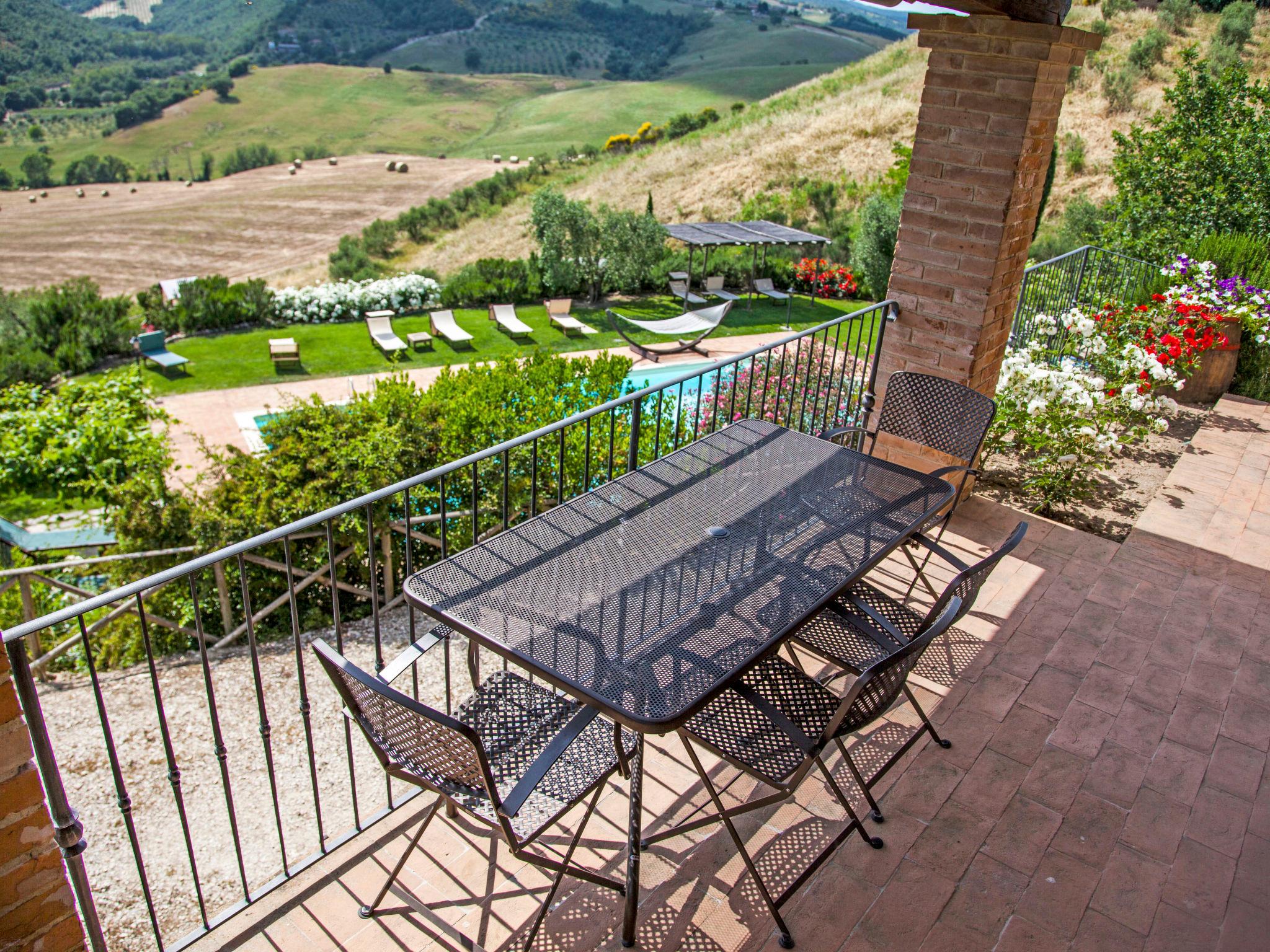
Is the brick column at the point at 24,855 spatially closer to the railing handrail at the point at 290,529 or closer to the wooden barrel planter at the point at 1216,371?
the railing handrail at the point at 290,529

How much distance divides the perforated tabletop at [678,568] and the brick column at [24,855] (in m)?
0.80

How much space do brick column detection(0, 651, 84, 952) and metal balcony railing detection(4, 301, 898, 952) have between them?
0.05 meters

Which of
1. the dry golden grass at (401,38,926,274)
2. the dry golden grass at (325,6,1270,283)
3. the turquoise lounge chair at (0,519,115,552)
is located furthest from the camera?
the dry golden grass at (401,38,926,274)

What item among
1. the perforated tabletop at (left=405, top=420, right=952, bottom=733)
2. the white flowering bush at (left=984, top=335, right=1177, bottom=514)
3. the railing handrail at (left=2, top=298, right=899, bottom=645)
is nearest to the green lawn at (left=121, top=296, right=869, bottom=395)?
the white flowering bush at (left=984, top=335, right=1177, bottom=514)

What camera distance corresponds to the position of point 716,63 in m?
84.7

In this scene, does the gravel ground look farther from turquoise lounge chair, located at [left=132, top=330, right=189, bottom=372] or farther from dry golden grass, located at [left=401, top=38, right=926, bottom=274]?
dry golden grass, located at [left=401, top=38, right=926, bottom=274]

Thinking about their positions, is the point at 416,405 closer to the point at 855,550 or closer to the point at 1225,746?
the point at 855,550

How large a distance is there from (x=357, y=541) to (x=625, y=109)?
7024 centimetres

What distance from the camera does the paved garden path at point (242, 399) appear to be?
42.1 feet

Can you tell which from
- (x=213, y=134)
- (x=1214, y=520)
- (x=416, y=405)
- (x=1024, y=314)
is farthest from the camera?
(x=213, y=134)

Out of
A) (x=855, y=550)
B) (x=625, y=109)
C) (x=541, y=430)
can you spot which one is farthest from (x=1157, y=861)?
(x=625, y=109)

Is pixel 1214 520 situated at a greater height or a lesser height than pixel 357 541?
greater

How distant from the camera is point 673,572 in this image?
2.29m

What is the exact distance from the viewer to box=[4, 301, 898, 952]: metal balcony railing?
2045mm
